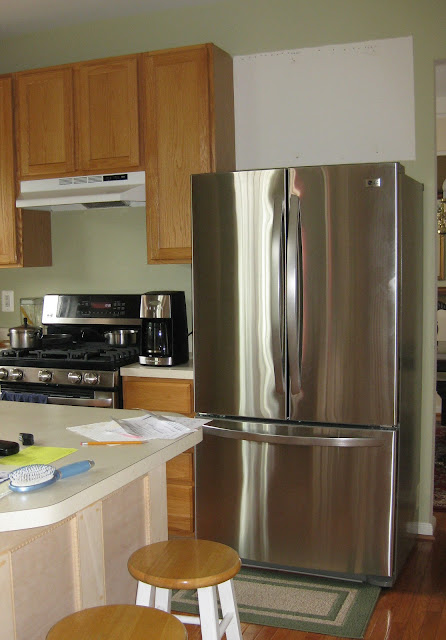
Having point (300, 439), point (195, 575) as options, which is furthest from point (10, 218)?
point (195, 575)

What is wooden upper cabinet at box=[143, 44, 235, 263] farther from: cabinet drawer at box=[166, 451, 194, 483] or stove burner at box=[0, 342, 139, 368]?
cabinet drawer at box=[166, 451, 194, 483]

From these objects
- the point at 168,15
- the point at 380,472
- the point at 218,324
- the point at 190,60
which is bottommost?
the point at 380,472

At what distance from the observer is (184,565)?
170 centimetres

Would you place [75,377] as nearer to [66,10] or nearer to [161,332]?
[161,332]

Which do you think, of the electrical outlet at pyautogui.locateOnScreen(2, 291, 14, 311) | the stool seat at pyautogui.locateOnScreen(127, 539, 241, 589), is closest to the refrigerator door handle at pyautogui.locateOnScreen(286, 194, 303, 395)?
the stool seat at pyautogui.locateOnScreen(127, 539, 241, 589)

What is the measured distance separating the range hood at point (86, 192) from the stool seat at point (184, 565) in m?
2.25

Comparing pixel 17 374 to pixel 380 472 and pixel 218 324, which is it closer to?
pixel 218 324

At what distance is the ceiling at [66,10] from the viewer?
375 cm

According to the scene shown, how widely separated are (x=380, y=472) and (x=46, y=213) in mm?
2571

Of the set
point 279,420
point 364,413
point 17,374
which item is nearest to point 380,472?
point 364,413

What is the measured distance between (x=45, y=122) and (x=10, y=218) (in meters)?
0.58

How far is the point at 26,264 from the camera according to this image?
414 cm

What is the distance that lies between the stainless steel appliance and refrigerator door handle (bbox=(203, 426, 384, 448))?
70 cm

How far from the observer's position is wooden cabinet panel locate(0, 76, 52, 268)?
3.97 m
